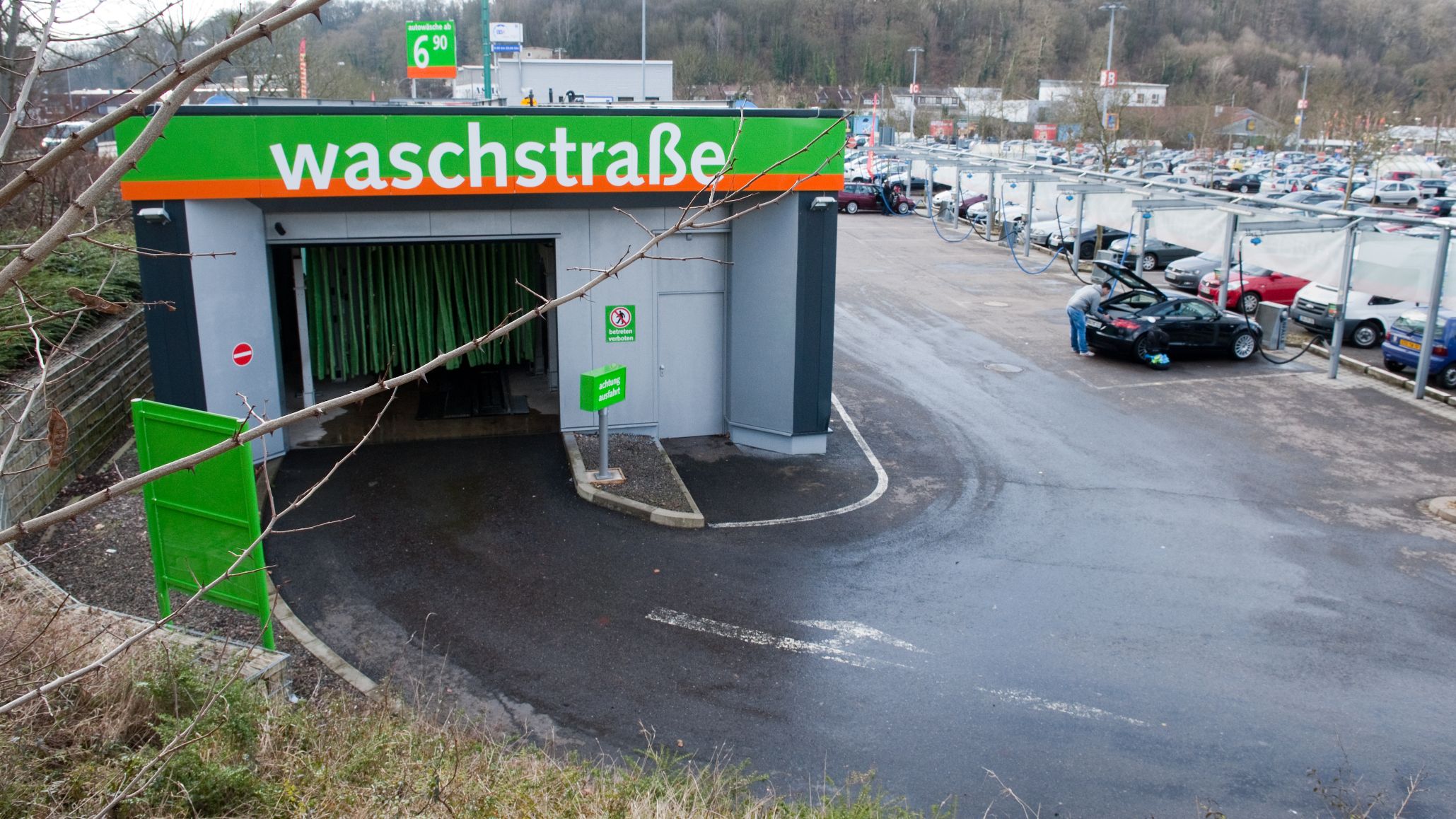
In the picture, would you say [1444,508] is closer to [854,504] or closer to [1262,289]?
[854,504]

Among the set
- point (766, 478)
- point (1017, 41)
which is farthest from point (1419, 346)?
point (1017, 41)

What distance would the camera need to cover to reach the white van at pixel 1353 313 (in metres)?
22.7

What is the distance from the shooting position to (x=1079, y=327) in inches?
842

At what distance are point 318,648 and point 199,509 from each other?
5.74ft

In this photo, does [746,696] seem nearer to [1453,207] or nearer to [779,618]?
[779,618]

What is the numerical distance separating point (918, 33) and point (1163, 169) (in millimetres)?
67814

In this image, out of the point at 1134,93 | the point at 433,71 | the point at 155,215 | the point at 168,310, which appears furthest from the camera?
the point at 1134,93

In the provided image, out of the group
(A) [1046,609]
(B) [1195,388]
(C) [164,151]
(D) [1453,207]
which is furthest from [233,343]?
(D) [1453,207]

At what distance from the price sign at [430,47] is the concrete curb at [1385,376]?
1972cm

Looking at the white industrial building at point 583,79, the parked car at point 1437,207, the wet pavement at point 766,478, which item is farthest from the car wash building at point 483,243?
the parked car at point 1437,207

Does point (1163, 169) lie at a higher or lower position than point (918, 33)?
lower

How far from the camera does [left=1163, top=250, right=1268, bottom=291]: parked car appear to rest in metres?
28.2

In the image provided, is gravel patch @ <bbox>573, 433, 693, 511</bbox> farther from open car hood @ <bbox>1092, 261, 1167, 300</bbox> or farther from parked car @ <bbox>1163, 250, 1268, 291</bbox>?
parked car @ <bbox>1163, 250, 1268, 291</bbox>

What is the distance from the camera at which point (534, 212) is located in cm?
1438
